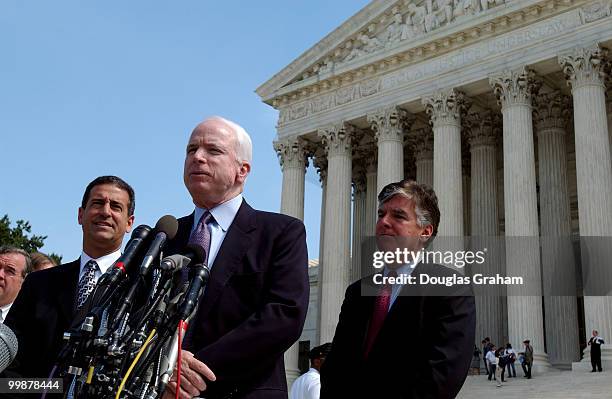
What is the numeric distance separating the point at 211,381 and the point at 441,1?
95.1 ft

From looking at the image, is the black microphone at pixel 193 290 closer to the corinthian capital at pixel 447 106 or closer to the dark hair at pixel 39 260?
the dark hair at pixel 39 260

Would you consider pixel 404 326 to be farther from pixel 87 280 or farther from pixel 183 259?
pixel 87 280

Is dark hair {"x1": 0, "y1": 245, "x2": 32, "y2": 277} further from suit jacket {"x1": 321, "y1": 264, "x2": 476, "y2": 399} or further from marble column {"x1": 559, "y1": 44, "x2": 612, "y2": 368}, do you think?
marble column {"x1": 559, "y1": 44, "x2": 612, "y2": 368}

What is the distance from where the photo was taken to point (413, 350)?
13.9 feet

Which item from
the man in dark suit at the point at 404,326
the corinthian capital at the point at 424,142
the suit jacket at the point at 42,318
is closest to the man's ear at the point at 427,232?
the man in dark suit at the point at 404,326

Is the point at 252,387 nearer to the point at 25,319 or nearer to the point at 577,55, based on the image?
the point at 25,319

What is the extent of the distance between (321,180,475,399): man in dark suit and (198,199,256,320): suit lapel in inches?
36.6

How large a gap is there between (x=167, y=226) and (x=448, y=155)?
83.3 feet

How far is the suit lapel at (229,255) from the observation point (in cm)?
409

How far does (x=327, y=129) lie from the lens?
33.0 m

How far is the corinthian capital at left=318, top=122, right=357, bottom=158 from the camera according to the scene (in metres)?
32.4

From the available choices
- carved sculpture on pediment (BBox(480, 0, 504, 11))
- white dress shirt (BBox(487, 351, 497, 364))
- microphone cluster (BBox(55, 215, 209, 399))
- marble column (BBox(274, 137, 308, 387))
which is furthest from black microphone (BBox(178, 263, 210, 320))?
marble column (BBox(274, 137, 308, 387))

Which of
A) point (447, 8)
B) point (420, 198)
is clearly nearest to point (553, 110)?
point (447, 8)

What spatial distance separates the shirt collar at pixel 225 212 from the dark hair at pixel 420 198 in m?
0.98
